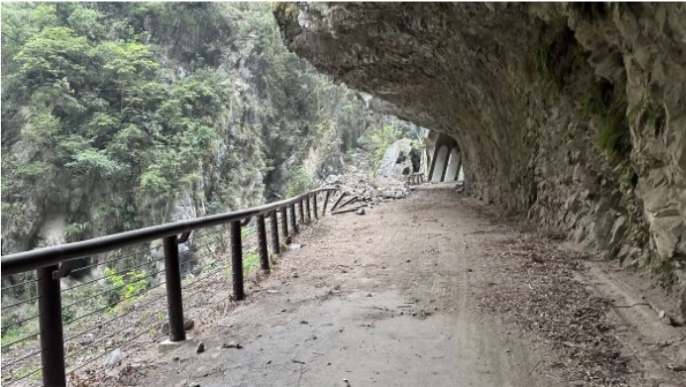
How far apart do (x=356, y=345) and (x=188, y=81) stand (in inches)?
1193

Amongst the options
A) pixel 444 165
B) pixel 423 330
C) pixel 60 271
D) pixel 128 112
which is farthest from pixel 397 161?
pixel 60 271

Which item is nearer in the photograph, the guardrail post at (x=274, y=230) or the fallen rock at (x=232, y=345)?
the fallen rock at (x=232, y=345)

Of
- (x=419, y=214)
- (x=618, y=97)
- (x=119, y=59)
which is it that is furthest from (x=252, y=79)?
(x=618, y=97)

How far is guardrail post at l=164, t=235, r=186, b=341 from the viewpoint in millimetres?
3752

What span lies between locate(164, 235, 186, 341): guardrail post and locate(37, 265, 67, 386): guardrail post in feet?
4.01

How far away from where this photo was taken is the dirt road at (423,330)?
3.07m

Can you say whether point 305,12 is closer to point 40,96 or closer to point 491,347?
point 491,347

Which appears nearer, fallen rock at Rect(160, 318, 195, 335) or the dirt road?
the dirt road

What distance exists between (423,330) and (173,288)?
2.11 metres

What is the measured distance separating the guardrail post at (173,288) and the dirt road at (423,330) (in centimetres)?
17

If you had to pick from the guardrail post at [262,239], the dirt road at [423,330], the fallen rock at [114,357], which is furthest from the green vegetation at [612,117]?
the fallen rock at [114,357]

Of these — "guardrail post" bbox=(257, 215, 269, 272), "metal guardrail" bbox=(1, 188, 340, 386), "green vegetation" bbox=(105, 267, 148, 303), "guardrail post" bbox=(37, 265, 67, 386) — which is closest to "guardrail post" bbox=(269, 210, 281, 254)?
"guardrail post" bbox=(257, 215, 269, 272)

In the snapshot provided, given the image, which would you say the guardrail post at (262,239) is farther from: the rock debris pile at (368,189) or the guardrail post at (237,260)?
the rock debris pile at (368,189)

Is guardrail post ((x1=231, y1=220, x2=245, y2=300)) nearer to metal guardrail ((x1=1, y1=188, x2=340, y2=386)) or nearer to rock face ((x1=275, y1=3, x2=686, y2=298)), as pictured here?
metal guardrail ((x1=1, y1=188, x2=340, y2=386))
